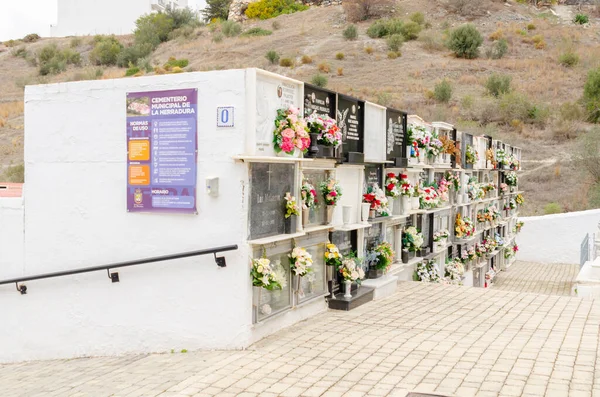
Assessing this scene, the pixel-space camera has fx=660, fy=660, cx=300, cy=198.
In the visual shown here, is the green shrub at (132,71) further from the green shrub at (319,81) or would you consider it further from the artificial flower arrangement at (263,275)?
the artificial flower arrangement at (263,275)

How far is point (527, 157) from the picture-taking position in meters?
30.5

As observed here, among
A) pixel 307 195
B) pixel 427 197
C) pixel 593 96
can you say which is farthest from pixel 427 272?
pixel 593 96

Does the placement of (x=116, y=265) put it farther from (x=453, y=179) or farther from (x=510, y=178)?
(x=510, y=178)

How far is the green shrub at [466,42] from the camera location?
4500 cm

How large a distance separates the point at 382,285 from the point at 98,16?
59.6 meters

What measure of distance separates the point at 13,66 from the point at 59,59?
4.77 metres

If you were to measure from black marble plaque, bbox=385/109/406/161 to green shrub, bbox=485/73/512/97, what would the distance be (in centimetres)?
2746

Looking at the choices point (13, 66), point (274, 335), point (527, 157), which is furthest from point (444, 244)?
point (13, 66)

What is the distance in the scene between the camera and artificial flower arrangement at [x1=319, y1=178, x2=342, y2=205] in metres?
8.31

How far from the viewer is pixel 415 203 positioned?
12453 mm

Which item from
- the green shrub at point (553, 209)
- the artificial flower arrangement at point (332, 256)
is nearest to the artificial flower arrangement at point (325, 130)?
the artificial flower arrangement at point (332, 256)

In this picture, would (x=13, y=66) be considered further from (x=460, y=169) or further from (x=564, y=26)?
(x=460, y=169)

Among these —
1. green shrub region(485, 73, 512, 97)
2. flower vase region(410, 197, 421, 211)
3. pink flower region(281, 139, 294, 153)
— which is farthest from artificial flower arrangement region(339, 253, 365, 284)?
green shrub region(485, 73, 512, 97)

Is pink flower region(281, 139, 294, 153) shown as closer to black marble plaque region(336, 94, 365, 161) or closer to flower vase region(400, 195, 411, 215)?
black marble plaque region(336, 94, 365, 161)
